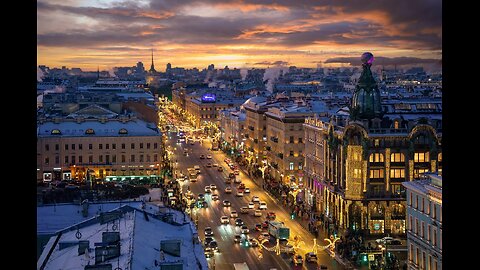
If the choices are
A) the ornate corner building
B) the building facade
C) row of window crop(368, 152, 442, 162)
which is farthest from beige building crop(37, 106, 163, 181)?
the building facade

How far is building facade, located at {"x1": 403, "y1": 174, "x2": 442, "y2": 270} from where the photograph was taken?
21.0 m

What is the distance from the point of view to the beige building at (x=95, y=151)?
165 feet

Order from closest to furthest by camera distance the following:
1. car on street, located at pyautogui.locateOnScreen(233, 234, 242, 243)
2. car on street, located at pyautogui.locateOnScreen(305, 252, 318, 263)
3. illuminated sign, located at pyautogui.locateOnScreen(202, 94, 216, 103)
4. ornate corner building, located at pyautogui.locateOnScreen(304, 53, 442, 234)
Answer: car on street, located at pyautogui.locateOnScreen(305, 252, 318, 263)
car on street, located at pyautogui.locateOnScreen(233, 234, 242, 243)
ornate corner building, located at pyautogui.locateOnScreen(304, 53, 442, 234)
illuminated sign, located at pyautogui.locateOnScreen(202, 94, 216, 103)

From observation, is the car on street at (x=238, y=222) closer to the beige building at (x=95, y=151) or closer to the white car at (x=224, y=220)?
the white car at (x=224, y=220)

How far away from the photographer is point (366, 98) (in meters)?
36.9

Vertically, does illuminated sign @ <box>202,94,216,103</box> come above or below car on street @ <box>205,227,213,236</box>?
above

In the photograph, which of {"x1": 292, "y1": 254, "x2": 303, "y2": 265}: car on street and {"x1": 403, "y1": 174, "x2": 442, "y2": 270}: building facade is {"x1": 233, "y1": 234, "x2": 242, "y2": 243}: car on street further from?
{"x1": 403, "y1": 174, "x2": 442, "y2": 270}: building facade

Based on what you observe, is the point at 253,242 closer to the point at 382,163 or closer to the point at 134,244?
the point at 382,163

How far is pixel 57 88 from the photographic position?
101000 millimetres

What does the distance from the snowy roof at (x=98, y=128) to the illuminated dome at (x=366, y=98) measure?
19205 mm
